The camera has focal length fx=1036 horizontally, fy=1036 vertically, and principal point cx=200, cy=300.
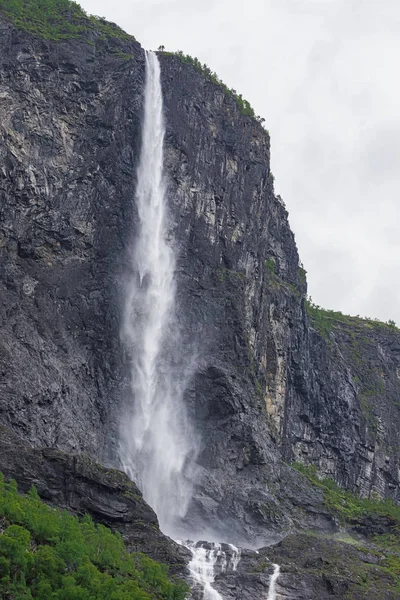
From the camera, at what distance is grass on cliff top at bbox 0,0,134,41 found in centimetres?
11575

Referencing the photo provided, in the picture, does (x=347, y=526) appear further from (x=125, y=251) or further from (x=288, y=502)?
(x=125, y=251)

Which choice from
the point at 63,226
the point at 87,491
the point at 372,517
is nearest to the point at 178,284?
the point at 63,226

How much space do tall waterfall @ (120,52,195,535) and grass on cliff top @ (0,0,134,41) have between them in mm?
9287

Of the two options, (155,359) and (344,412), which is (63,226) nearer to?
(155,359)

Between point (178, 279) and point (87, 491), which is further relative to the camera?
point (178, 279)

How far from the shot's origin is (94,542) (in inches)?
2879

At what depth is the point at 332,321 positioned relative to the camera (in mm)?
162500

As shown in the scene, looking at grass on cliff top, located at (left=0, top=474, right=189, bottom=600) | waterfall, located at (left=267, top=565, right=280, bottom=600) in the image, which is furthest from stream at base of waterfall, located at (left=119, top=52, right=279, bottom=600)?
grass on cliff top, located at (left=0, top=474, right=189, bottom=600)

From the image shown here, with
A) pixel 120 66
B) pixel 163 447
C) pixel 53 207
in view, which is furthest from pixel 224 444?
pixel 120 66

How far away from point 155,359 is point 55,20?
140ft

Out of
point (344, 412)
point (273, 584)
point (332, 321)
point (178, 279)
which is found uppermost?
point (332, 321)

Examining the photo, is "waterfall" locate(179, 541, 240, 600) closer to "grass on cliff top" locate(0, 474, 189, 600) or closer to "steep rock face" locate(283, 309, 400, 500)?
"grass on cliff top" locate(0, 474, 189, 600)

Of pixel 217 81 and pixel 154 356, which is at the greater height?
pixel 217 81

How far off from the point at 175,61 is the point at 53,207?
29.4 metres
